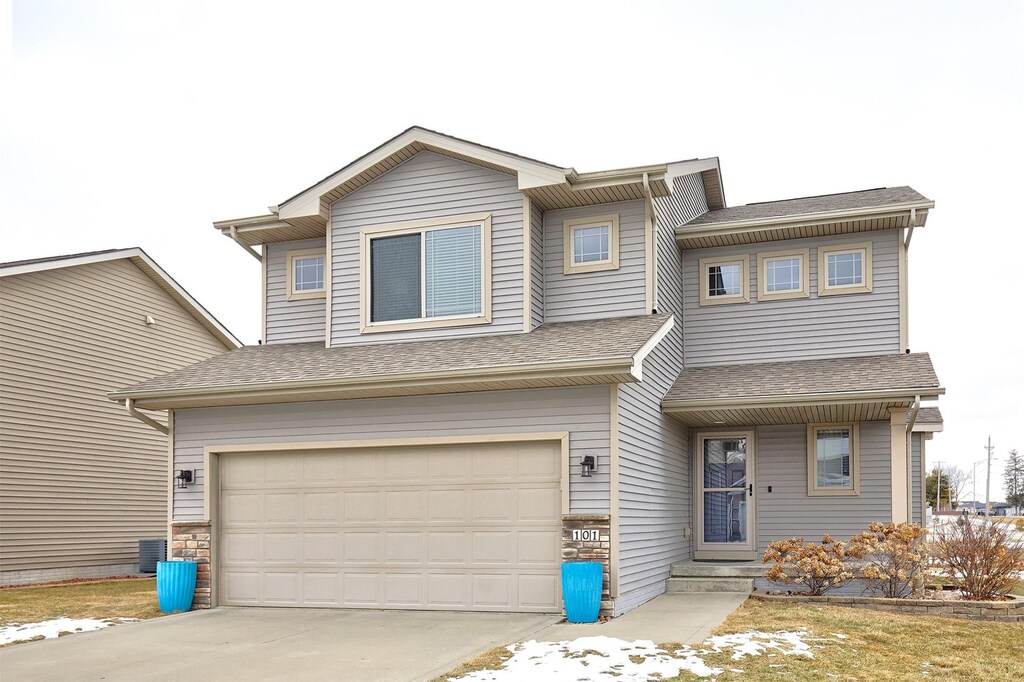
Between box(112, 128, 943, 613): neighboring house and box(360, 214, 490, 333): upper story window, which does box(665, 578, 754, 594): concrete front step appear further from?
box(360, 214, 490, 333): upper story window

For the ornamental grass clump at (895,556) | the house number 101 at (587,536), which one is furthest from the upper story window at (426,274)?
the ornamental grass clump at (895,556)

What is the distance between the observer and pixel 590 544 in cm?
1158

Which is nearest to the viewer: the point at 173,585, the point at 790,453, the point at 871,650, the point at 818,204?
the point at 871,650

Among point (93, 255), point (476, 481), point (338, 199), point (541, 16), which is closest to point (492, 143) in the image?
point (338, 199)

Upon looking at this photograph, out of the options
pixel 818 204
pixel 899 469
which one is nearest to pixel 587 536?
pixel 899 469

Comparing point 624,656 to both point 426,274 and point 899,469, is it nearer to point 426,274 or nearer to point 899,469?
point 899,469

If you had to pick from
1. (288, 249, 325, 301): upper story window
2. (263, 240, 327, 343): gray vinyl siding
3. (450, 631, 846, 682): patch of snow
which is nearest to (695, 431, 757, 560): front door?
(450, 631, 846, 682): patch of snow

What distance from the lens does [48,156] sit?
76.0ft

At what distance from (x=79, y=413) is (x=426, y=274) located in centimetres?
905

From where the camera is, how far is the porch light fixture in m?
13.7

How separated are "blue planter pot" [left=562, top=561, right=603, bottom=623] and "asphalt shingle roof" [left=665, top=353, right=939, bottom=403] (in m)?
3.90

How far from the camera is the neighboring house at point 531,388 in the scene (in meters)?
12.2

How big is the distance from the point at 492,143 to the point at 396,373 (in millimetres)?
3820

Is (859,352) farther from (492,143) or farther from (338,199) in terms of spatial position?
(338,199)
